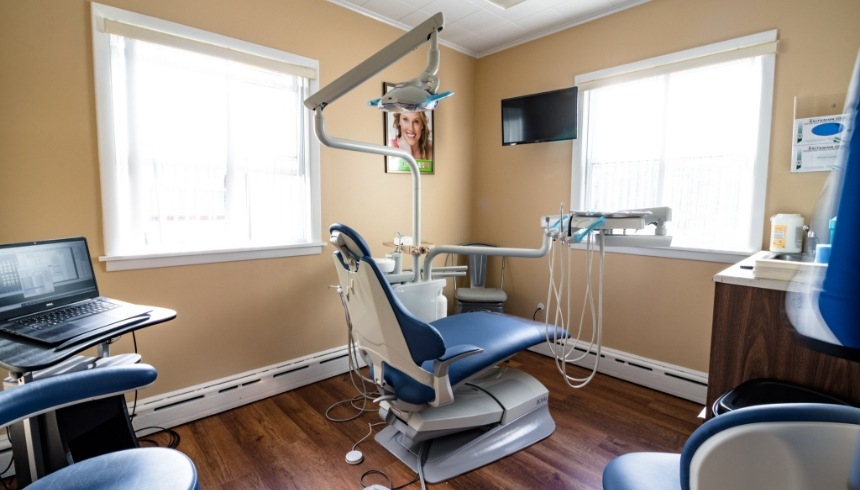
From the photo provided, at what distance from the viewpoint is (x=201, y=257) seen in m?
2.29

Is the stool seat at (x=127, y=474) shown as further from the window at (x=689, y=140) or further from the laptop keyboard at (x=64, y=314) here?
the window at (x=689, y=140)

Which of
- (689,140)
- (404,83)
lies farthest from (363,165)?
(689,140)

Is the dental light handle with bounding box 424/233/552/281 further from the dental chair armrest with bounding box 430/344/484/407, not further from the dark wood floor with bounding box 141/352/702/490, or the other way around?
the dark wood floor with bounding box 141/352/702/490

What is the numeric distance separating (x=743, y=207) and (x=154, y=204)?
11.0 ft

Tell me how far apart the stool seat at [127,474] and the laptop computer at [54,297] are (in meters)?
0.47

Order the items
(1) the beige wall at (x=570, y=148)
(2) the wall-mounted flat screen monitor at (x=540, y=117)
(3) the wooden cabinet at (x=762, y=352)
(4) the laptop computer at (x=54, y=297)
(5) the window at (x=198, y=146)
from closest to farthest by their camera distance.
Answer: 1. (3) the wooden cabinet at (x=762, y=352)
2. (4) the laptop computer at (x=54, y=297)
3. (5) the window at (x=198, y=146)
4. (1) the beige wall at (x=570, y=148)
5. (2) the wall-mounted flat screen monitor at (x=540, y=117)

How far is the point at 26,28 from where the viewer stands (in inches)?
69.6

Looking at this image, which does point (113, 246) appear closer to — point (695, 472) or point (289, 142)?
point (289, 142)

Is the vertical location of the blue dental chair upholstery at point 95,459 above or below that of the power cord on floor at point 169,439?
above

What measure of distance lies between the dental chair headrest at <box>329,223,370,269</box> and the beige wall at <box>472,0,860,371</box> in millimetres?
2062

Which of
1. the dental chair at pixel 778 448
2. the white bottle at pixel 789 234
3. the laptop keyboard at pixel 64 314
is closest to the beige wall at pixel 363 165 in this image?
the white bottle at pixel 789 234

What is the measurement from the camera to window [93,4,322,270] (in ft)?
6.66

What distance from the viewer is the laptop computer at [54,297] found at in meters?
1.42

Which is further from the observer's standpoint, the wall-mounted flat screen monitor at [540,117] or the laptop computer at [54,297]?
the wall-mounted flat screen monitor at [540,117]
